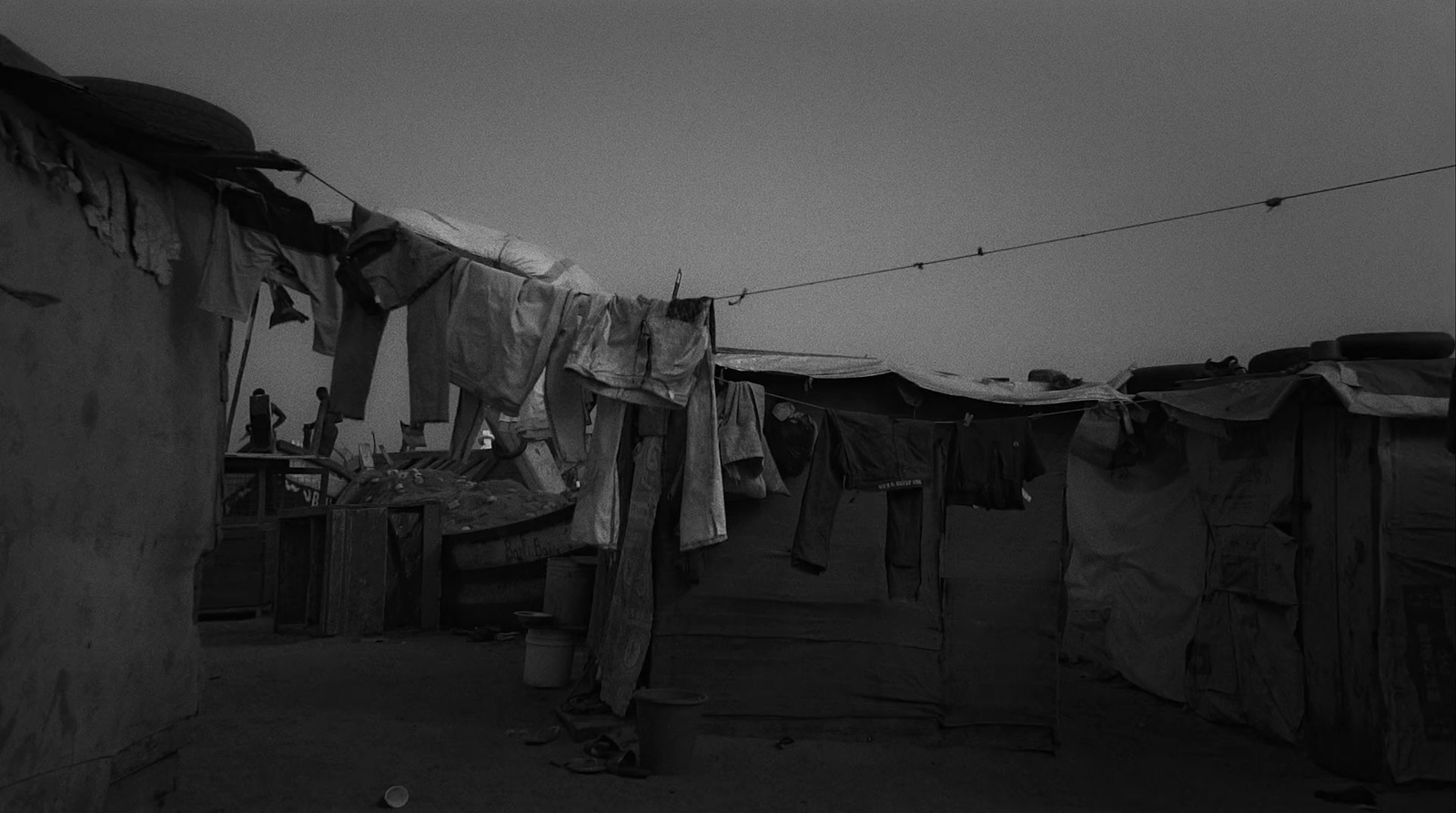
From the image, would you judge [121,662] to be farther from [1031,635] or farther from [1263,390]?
[1263,390]

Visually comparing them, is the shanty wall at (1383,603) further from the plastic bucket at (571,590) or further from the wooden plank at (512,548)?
the wooden plank at (512,548)

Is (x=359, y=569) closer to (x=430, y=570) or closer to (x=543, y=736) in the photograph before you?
(x=430, y=570)

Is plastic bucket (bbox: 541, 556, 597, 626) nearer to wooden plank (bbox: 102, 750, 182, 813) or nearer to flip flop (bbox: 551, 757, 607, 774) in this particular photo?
flip flop (bbox: 551, 757, 607, 774)

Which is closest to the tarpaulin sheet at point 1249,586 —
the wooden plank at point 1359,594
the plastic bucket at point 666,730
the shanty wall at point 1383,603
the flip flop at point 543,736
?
the shanty wall at point 1383,603

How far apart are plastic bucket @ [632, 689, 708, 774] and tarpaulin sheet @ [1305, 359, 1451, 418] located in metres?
5.26

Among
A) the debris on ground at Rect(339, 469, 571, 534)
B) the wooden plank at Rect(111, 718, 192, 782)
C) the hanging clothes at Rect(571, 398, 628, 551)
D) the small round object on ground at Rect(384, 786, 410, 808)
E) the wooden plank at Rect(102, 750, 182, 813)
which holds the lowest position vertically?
the small round object on ground at Rect(384, 786, 410, 808)

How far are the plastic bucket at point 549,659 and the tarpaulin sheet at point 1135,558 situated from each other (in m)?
5.65

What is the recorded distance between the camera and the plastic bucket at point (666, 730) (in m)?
6.84

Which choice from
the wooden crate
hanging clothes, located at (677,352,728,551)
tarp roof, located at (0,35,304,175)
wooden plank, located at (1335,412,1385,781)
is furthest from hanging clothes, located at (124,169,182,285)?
the wooden crate

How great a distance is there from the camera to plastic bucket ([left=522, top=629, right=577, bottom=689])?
9562 millimetres

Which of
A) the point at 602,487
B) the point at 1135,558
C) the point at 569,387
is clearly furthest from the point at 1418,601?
the point at 569,387

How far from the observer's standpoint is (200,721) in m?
7.75

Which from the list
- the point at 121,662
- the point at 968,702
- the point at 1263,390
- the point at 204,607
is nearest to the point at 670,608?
the point at 968,702

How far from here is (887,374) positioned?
857 centimetres
